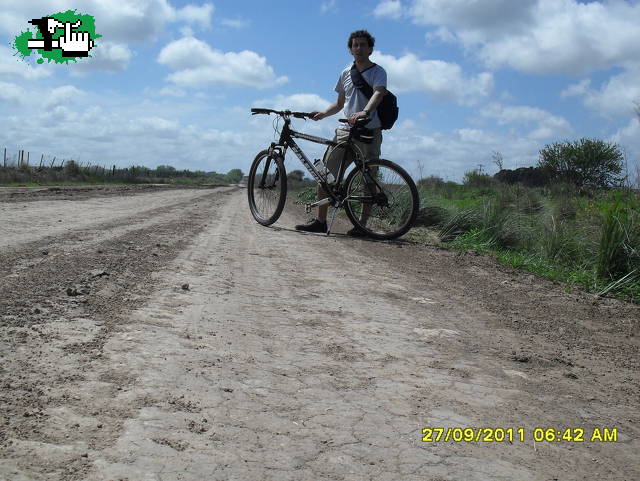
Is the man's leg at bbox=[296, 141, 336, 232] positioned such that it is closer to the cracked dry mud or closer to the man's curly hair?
the man's curly hair

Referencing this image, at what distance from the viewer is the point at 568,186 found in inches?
421

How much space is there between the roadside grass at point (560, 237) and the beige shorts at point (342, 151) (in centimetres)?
130

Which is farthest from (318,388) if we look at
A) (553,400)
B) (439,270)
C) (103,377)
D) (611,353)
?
(439,270)

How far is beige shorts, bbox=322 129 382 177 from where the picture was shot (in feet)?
22.3

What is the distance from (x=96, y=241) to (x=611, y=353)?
3780 millimetres

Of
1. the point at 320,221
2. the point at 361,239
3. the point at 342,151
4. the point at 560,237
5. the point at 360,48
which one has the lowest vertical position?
the point at 361,239

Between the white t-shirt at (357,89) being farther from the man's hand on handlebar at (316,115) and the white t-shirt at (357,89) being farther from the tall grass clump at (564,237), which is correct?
the tall grass clump at (564,237)

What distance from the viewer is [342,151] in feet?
22.2

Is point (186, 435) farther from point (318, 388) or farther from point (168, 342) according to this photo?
point (168, 342)

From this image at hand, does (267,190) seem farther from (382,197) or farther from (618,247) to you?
(618,247)

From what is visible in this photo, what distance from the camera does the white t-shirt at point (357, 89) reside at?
21.5ft

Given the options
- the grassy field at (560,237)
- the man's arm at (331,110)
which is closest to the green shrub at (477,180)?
the grassy field at (560,237)

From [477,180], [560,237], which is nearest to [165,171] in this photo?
[477,180]

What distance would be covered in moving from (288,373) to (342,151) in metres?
4.85
